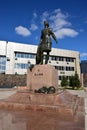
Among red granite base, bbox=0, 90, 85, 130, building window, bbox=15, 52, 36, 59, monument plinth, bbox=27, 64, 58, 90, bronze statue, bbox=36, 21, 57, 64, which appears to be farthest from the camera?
building window, bbox=15, 52, 36, 59

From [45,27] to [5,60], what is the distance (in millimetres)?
23553

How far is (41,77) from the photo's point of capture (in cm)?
860

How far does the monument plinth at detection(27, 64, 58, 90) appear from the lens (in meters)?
8.45

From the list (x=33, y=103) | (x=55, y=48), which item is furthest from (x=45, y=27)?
(x=55, y=48)

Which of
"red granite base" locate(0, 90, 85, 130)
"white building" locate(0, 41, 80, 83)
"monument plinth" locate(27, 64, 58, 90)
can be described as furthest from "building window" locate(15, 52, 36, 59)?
"red granite base" locate(0, 90, 85, 130)

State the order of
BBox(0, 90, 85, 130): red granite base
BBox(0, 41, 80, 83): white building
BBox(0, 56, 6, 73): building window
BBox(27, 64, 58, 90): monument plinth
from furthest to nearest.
Answer: 1. BBox(0, 41, 80, 83): white building
2. BBox(0, 56, 6, 73): building window
3. BBox(27, 64, 58, 90): monument plinth
4. BBox(0, 90, 85, 130): red granite base

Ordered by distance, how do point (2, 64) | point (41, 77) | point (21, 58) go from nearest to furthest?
point (41, 77), point (2, 64), point (21, 58)

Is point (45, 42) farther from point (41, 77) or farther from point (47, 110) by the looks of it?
point (47, 110)

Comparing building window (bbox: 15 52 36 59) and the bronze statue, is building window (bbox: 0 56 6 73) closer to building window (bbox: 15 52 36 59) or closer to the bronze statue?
building window (bbox: 15 52 36 59)

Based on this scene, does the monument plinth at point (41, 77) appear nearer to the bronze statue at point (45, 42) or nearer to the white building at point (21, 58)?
the bronze statue at point (45, 42)

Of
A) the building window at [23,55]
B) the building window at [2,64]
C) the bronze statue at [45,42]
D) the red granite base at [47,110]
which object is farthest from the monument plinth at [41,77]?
the building window at [23,55]

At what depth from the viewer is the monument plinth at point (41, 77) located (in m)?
8.45

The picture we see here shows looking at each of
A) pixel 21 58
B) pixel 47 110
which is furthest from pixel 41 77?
pixel 21 58

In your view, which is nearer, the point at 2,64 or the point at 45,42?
the point at 45,42
